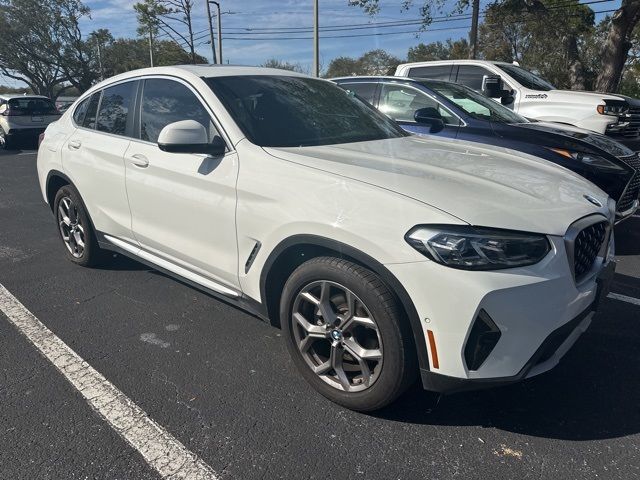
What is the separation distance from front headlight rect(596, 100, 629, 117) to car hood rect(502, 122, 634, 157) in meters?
2.39

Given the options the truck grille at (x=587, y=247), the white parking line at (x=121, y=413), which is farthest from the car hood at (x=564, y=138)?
the white parking line at (x=121, y=413)

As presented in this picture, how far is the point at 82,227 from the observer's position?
176 inches

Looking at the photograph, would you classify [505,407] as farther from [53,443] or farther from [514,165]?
[53,443]

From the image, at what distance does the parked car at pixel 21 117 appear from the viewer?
14.3m

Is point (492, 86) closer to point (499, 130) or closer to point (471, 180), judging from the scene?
point (499, 130)

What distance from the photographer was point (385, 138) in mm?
3543

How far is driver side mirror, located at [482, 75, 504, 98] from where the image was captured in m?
7.61

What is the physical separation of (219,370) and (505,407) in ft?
5.13

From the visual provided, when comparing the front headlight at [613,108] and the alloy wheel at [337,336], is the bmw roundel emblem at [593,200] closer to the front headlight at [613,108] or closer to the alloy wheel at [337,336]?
the alloy wheel at [337,336]

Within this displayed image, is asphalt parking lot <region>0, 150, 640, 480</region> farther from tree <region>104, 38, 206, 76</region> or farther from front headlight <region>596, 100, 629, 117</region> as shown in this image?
tree <region>104, 38, 206, 76</region>

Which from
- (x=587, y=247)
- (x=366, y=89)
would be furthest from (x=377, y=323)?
(x=366, y=89)

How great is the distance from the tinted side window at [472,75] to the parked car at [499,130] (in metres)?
1.96

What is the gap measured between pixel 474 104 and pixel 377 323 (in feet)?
14.9

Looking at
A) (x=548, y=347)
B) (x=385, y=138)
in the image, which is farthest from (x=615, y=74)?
(x=548, y=347)
